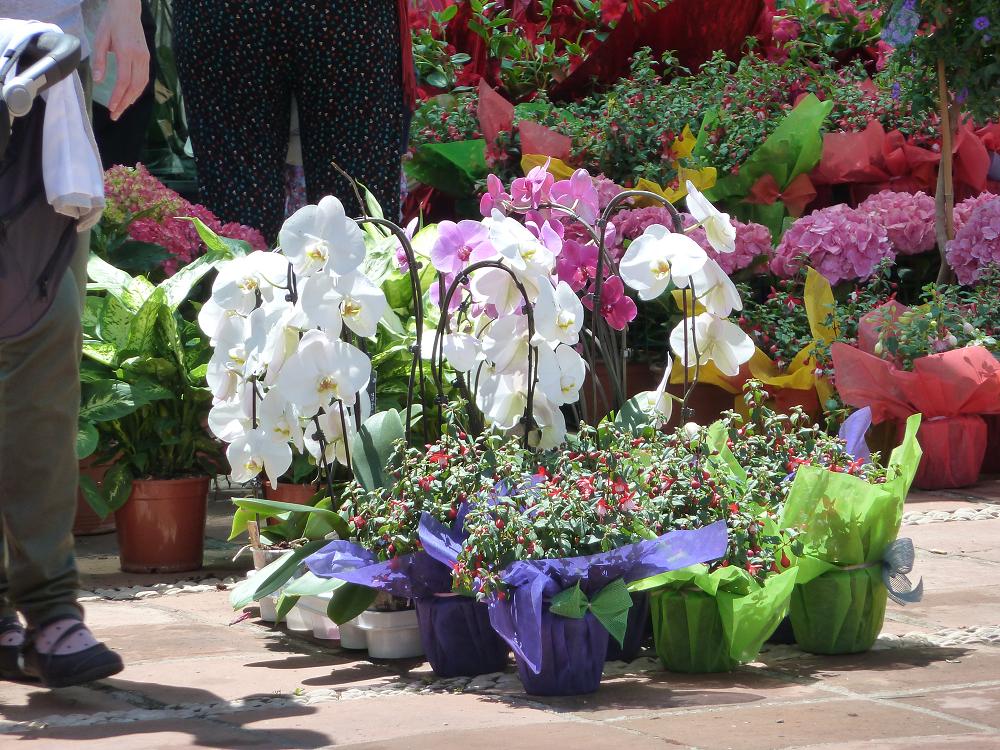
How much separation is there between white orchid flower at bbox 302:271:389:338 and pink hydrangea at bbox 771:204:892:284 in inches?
104

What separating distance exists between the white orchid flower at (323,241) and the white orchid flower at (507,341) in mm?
276

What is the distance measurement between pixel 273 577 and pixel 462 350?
52cm

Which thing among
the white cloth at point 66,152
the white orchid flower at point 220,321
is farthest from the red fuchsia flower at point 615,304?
the white cloth at point 66,152

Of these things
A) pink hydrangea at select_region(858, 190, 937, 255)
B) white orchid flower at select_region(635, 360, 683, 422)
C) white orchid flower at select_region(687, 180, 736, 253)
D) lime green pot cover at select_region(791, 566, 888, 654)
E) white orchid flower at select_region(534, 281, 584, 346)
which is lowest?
lime green pot cover at select_region(791, 566, 888, 654)

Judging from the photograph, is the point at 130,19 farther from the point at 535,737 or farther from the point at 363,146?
the point at 535,737

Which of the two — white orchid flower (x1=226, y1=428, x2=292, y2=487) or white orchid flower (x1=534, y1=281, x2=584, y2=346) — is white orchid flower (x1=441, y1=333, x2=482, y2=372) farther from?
white orchid flower (x1=226, y1=428, x2=292, y2=487)

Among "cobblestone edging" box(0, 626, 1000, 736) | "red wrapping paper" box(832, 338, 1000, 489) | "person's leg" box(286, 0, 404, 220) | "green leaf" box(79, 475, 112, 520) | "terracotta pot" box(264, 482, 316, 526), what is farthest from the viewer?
"red wrapping paper" box(832, 338, 1000, 489)

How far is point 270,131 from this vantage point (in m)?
4.05

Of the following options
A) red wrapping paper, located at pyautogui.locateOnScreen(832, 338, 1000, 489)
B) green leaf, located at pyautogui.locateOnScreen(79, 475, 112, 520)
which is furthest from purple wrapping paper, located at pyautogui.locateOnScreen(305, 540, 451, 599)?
red wrapping paper, located at pyautogui.locateOnScreen(832, 338, 1000, 489)

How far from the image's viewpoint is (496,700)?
7.87ft

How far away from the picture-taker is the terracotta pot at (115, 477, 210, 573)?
3.60 meters

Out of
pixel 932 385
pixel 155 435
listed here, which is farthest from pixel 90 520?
pixel 932 385

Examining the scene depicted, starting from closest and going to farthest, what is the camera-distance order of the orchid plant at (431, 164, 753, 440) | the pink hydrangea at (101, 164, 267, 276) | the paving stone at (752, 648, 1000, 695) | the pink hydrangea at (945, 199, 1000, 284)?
the paving stone at (752, 648, 1000, 695), the orchid plant at (431, 164, 753, 440), the pink hydrangea at (101, 164, 267, 276), the pink hydrangea at (945, 199, 1000, 284)

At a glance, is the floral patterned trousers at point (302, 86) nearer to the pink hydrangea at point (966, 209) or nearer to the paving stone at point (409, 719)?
the paving stone at point (409, 719)
